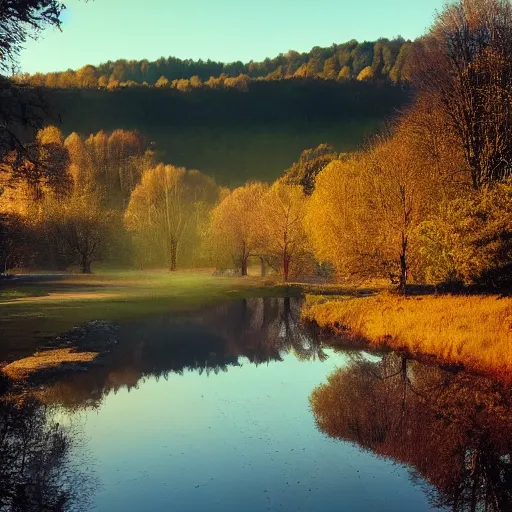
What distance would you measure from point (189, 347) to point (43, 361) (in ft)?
24.1

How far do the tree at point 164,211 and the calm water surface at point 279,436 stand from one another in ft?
171

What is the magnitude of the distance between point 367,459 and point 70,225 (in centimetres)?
5985

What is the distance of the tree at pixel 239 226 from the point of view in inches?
2418

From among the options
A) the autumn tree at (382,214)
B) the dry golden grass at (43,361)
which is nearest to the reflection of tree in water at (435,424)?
the dry golden grass at (43,361)

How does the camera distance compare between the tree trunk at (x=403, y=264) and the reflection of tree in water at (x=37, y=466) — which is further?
the tree trunk at (x=403, y=264)

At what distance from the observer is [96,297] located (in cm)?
4538

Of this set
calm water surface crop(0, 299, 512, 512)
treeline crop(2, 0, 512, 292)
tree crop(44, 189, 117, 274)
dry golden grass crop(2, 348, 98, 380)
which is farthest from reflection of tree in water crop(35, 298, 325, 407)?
tree crop(44, 189, 117, 274)

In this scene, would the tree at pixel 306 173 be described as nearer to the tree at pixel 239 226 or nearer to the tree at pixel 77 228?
the tree at pixel 239 226

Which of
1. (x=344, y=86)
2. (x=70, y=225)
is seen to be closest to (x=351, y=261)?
(x=70, y=225)

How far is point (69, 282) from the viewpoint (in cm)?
5616

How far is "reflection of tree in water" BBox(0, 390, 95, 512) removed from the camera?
990cm

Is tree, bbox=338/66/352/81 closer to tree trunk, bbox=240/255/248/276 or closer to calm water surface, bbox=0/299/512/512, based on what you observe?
tree trunk, bbox=240/255/248/276

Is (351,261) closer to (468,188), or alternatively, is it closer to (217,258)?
(468,188)

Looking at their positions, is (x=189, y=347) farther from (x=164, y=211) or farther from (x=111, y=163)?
(x=111, y=163)
